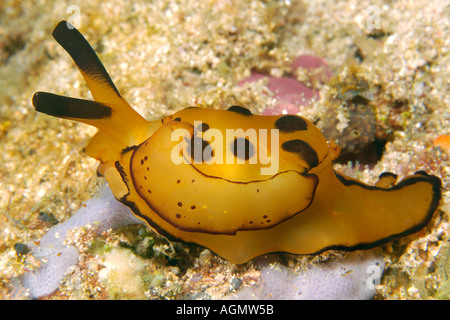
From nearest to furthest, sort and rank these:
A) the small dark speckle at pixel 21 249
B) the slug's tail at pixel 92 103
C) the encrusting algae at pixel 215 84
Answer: the slug's tail at pixel 92 103
the small dark speckle at pixel 21 249
the encrusting algae at pixel 215 84

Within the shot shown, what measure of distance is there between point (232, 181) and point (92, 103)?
3.64 ft

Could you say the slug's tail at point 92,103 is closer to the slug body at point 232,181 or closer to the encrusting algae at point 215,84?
the slug body at point 232,181

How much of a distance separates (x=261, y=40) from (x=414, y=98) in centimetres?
187

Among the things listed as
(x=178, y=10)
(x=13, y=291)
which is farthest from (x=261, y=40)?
(x=13, y=291)

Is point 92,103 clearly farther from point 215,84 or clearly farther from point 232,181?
point 215,84

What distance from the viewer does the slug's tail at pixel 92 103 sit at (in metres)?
2.25

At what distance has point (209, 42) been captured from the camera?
164 inches

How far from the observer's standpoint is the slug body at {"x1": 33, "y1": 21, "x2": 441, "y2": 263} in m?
2.36

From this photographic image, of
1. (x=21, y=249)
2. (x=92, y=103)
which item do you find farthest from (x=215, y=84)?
(x=21, y=249)

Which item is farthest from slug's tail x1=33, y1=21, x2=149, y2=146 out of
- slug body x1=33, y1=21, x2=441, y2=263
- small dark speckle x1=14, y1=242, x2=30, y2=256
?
small dark speckle x1=14, y1=242, x2=30, y2=256

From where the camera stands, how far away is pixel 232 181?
7.74ft

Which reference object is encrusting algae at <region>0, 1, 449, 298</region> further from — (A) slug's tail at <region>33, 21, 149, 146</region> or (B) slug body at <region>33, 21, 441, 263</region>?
(A) slug's tail at <region>33, 21, 149, 146</region>

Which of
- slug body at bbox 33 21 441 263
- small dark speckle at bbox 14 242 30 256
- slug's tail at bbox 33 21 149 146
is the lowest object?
small dark speckle at bbox 14 242 30 256

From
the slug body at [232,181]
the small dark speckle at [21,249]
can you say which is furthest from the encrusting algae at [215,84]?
the slug body at [232,181]
